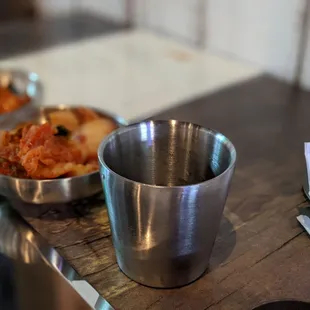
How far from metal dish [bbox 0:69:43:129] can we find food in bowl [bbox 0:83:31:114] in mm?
12

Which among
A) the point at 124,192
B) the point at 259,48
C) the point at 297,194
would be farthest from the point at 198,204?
the point at 259,48

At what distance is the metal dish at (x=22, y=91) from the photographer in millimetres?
766

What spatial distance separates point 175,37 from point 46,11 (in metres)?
0.53

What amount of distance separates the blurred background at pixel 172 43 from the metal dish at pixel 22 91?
1.8 inches

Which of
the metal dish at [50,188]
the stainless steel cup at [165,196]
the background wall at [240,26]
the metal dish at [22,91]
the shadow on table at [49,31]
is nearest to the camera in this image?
the stainless steel cup at [165,196]

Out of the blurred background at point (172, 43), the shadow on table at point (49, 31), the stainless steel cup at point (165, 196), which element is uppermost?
the stainless steel cup at point (165, 196)

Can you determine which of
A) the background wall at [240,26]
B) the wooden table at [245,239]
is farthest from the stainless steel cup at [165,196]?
the background wall at [240,26]

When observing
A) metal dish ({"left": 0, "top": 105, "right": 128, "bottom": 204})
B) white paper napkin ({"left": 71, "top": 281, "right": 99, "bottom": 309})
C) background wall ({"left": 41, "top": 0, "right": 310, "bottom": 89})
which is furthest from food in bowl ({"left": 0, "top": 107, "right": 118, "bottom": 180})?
background wall ({"left": 41, "top": 0, "right": 310, "bottom": 89})

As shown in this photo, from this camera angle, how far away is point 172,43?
123 cm

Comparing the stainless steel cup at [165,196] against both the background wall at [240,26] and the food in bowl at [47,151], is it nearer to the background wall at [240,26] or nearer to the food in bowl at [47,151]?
the food in bowl at [47,151]

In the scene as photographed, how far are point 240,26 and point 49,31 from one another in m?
0.50

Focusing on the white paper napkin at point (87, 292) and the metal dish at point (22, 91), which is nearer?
the white paper napkin at point (87, 292)

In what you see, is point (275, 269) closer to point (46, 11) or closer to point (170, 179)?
point (170, 179)

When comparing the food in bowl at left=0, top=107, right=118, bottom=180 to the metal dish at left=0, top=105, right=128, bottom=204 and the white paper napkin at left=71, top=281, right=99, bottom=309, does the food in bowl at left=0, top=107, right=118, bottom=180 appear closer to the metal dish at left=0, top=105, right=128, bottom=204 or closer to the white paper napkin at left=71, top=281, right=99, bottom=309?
the metal dish at left=0, top=105, right=128, bottom=204
